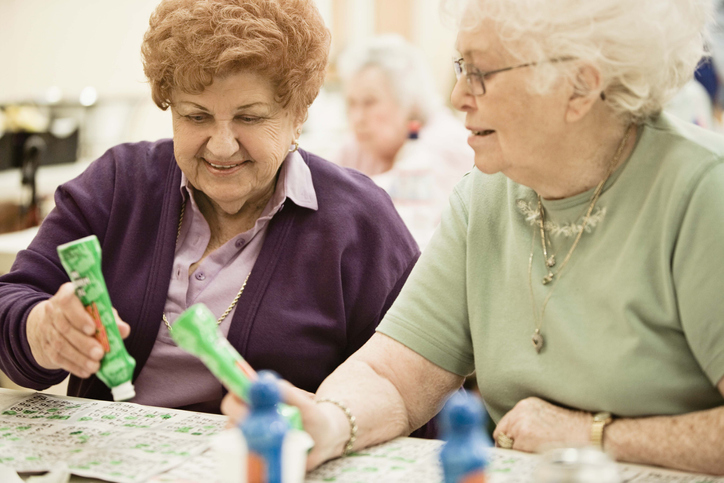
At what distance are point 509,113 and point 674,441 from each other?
55cm

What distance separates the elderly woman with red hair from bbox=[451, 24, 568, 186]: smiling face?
17.3 inches

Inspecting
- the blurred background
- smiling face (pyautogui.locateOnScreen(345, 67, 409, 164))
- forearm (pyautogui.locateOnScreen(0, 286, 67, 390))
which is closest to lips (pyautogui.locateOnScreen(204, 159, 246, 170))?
forearm (pyautogui.locateOnScreen(0, 286, 67, 390))

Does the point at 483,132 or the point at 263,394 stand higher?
the point at 483,132

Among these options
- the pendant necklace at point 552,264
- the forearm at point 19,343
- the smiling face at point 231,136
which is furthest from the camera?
the smiling face at point 231,136

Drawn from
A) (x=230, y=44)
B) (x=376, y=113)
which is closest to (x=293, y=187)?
(x=230, y=44)

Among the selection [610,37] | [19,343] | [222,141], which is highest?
[610,37]

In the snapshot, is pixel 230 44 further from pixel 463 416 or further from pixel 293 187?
pixel 463 416

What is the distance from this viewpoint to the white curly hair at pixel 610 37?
45.9 inches

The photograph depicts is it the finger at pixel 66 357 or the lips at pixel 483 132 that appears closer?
the finger at pixel 66 357

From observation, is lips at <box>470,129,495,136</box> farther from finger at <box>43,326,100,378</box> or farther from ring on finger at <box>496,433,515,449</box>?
finger at <box>43,326,100,378</box>

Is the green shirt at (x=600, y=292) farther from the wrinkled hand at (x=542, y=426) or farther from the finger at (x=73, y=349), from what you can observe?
the finger at (x=73, y=349)

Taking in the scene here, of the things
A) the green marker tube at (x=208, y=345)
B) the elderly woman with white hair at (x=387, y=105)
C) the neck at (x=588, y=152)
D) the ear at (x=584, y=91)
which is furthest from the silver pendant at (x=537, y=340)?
the elderly woman with white hair at (x=387, y=105)

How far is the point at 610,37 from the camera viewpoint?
1170 mm

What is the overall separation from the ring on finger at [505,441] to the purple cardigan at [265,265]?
1.55 ft
